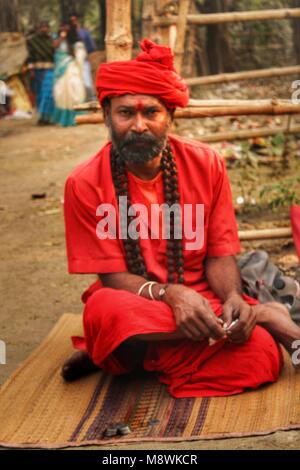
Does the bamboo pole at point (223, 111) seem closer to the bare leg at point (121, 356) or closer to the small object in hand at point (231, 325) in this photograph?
the bare leg at point (121, 356)

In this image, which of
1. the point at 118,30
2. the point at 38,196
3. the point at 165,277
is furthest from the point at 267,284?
the point at 38,196

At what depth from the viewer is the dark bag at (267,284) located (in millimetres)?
4203

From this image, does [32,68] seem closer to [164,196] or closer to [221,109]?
[221,109]

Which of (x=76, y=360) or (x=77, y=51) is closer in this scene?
(x=76, y=360)

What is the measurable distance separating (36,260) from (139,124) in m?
2.72

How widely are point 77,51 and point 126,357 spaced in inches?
485

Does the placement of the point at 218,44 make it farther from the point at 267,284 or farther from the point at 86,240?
the point at 86,240

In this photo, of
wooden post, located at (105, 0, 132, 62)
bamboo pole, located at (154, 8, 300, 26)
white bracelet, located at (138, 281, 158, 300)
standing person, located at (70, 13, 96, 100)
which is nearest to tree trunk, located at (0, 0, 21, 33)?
standing person, located at (70, 13, 96, 100)

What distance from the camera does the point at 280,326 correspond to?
377 cm

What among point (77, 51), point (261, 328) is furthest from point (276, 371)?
point (77, 51)

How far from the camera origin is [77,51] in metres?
15.4

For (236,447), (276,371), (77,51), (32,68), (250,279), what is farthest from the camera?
(32,68)

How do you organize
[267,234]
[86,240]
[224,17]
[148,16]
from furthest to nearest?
[148,16], [224,17], [267,234], [86,240]

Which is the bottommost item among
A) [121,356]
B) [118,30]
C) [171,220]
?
[121,356]
